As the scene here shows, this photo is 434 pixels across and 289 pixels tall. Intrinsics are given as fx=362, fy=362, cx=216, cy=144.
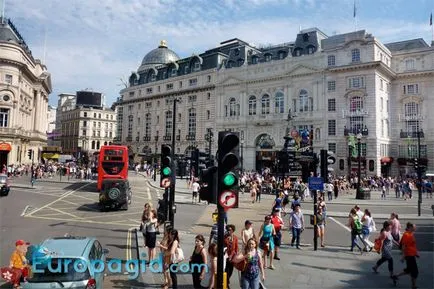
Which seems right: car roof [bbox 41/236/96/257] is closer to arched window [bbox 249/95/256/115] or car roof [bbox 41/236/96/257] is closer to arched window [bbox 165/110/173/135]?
arched window [bbox 249/95/256/115]

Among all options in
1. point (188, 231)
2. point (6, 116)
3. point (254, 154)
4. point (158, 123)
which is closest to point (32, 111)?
point (6, 116)

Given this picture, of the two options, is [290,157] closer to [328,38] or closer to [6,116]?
[328,38]

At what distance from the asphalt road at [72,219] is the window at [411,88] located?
132 ft

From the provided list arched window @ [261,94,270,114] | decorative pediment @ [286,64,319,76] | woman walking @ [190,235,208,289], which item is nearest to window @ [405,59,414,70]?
decorative pediment @ [286,64,319,76]

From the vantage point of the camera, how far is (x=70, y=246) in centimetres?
813

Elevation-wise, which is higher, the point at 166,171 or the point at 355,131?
the point at 355,131

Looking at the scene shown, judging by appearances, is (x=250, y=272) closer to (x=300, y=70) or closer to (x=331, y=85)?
(x=331, y=85)

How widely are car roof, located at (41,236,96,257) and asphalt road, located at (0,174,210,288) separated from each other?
4.00 meters

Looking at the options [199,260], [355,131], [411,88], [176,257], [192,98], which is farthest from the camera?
[192,98]

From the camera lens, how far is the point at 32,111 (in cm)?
6919

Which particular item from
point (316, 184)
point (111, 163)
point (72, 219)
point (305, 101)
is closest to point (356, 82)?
point (305, 101)

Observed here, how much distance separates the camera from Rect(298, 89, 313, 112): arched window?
56.5 m

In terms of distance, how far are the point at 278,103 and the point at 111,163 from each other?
36774 mm

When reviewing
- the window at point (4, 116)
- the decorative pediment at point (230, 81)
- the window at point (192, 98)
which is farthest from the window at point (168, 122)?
the window at point (4, 116)
